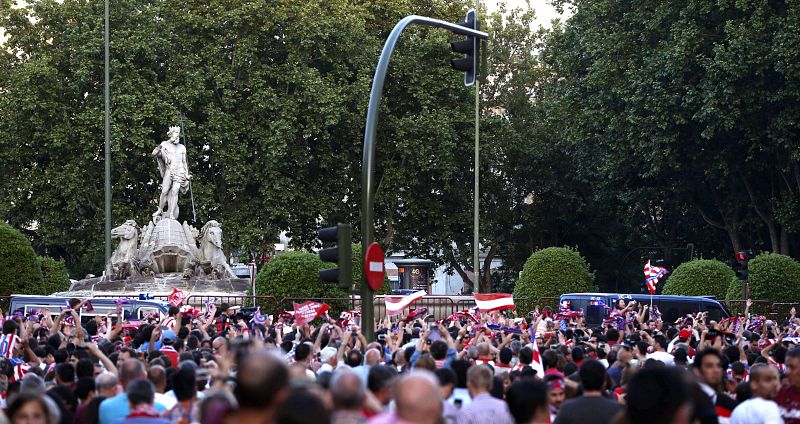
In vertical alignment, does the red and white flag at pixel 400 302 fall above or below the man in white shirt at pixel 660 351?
above

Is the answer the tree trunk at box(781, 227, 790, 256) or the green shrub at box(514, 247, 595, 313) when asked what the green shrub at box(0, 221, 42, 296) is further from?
the tree trunk at box(781, 227, 790, 256)

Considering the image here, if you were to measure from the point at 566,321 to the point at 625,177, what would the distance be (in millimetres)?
20896

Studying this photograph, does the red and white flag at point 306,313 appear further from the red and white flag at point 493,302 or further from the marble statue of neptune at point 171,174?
the marble statue of neptune at point 171,174

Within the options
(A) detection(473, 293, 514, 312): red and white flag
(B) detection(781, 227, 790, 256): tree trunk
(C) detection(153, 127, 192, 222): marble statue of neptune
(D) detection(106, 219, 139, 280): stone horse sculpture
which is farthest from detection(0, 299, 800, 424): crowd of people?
(B) detection(781, 227, 790, 256): tree trunk

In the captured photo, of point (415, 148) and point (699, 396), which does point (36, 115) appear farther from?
point (699, 396)

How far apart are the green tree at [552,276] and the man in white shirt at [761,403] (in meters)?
25.9

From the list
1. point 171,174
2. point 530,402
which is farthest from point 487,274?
point 530,402

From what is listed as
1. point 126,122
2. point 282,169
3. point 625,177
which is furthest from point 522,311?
point 126,122

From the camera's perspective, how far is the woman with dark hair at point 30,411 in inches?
257

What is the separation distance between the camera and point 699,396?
280 inches

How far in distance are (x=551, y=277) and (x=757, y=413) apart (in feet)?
88.2

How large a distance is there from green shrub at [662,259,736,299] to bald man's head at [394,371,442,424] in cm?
2918

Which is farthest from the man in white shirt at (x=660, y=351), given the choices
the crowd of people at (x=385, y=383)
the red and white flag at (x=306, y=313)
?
the red and white flag at (x=306, y=313)

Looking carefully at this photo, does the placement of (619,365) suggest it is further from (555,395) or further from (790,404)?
(790,404)
